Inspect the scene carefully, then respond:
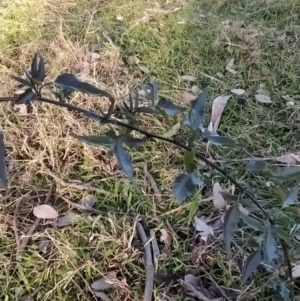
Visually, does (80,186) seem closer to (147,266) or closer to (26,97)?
(147,266)

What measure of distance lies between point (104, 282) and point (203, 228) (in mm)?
264

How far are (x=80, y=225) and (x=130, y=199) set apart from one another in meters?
0.14

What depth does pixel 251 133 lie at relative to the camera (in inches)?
57.3

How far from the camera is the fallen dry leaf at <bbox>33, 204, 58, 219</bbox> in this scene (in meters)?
1.22

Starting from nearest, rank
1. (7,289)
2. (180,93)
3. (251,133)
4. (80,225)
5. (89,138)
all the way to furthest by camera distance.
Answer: (89,138) → (7,289) → (80,225) → (251,133) → (180,93)

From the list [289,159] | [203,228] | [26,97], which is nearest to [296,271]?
[203,228]

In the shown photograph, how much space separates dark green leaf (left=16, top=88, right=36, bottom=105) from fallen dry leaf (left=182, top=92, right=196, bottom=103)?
3.26ft

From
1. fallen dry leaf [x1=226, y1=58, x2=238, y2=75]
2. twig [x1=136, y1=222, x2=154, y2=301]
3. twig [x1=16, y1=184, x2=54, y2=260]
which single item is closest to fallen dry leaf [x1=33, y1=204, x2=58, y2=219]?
twig [x1=16, y1=184, x2=54, y2=260]

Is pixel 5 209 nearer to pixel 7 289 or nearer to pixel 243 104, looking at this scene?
pixel 7 289

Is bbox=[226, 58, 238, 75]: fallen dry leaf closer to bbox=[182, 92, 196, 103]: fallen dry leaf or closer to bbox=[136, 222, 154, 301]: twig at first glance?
bbox=[182, 92, 196, 103]: fallen dry leaf

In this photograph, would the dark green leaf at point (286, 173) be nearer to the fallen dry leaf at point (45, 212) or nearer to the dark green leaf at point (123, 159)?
the dark green leaf at point (123, 159)

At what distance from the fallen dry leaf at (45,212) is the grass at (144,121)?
0.03 m

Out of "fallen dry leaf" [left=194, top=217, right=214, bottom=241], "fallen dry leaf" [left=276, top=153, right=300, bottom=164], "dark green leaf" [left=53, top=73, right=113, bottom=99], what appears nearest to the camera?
"dark green leaf" [left=53, top=73, right=113, bottom=99]

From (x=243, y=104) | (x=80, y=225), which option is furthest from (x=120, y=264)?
(x=243, y=104)
